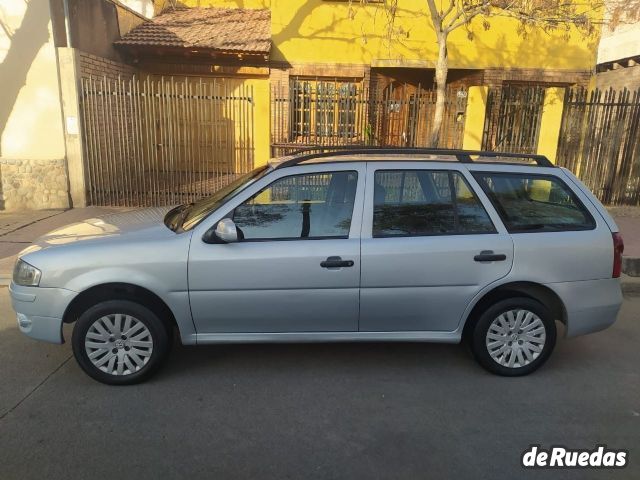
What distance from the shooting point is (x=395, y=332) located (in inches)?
141

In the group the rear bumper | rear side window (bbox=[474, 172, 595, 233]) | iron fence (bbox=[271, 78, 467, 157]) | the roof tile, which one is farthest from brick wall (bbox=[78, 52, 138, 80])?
the rear bumper

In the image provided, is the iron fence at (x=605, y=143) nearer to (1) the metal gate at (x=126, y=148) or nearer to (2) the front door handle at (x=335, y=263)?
(1) the metal gate at (x=126, y=148)

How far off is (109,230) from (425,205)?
2.38m

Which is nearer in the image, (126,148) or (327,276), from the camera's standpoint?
(327,276)

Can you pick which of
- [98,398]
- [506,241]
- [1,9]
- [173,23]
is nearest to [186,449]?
[98,398]

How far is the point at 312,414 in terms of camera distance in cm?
318

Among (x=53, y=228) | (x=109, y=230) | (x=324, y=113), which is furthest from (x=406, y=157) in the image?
(x=324, y=113)

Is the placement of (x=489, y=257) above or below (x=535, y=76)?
below

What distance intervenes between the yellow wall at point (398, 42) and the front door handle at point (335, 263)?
9519mm

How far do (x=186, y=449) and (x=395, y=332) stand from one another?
1.63 meters

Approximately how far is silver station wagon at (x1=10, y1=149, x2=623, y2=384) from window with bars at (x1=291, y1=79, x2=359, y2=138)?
286 inches

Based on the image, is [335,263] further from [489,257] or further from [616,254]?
[616,254]

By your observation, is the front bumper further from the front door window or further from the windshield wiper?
the front door window

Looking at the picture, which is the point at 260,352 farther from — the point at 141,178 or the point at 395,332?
the point at 141,178
